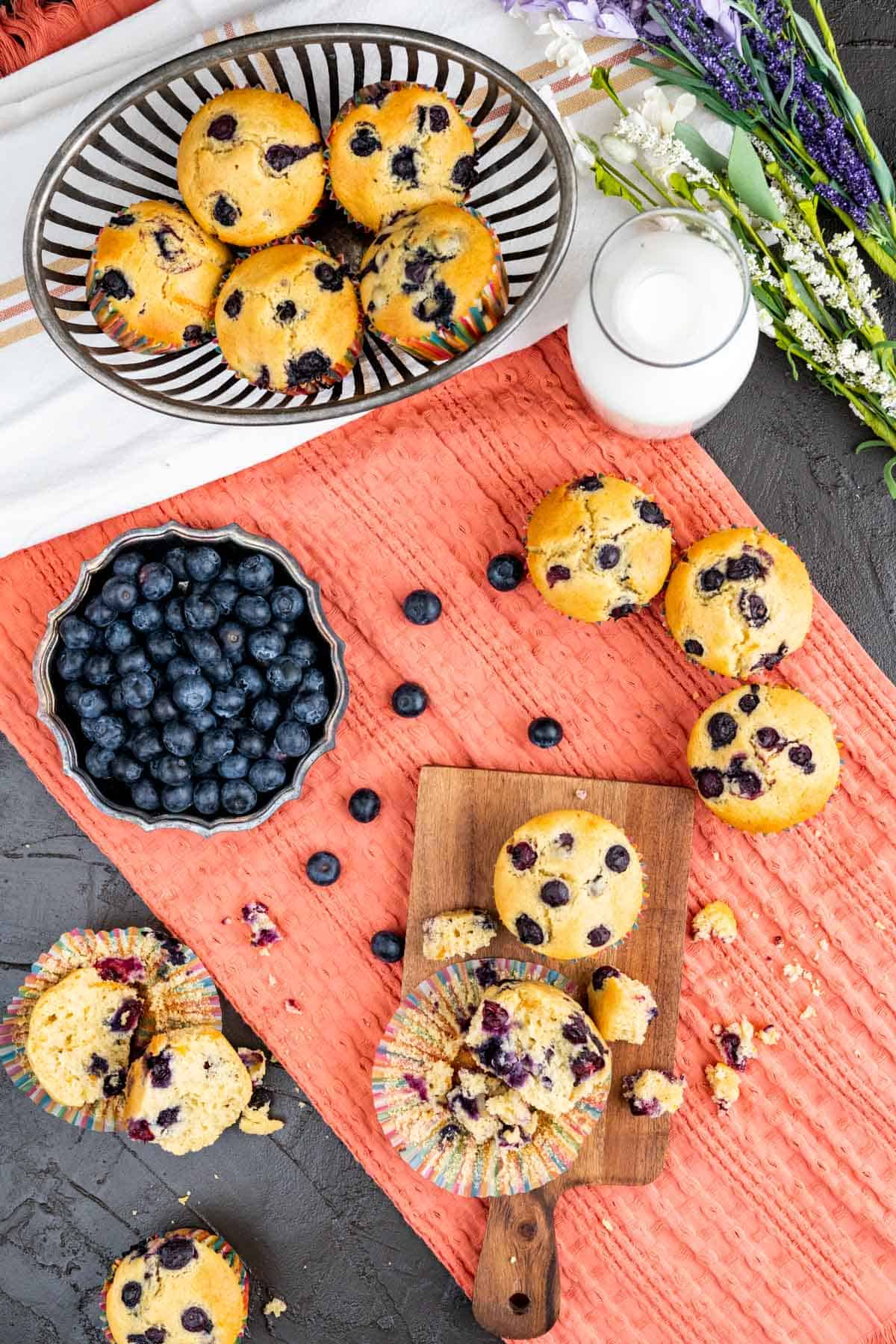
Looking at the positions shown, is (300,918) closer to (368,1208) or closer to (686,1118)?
(368,1208)

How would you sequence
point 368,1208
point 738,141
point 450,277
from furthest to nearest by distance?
1. point 368,1208
2. point 738,141
3. point 450,277

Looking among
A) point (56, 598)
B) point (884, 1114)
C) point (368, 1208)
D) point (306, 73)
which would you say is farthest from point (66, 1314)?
point (306, 73)

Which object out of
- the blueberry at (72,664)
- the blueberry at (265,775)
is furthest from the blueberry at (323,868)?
the blueberry at (72,664)

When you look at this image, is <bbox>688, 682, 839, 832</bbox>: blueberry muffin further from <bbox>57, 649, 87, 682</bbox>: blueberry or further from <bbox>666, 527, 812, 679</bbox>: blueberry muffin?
<bbox>57, 649, 87, 682</bbox>: blueberry

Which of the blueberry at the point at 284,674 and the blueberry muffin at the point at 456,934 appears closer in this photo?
the blueberry at the point at 284,674

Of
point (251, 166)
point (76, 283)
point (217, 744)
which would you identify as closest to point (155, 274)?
point (251, 166)

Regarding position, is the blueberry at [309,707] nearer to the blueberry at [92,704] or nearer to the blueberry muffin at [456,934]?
the blueberry at [92,704]
